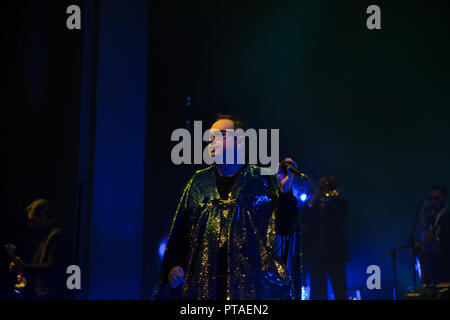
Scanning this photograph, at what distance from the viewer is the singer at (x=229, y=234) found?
102 inches

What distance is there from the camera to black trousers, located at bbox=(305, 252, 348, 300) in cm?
655

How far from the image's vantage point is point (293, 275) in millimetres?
2846

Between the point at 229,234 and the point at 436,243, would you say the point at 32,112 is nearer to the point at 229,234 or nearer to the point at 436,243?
the point at 229,234

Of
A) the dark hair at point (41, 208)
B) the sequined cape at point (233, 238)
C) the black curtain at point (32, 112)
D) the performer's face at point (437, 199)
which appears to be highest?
the black curtain at point (32, 112)

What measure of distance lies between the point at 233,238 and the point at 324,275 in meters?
4.54

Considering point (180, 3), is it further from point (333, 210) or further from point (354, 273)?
point (354, 273)

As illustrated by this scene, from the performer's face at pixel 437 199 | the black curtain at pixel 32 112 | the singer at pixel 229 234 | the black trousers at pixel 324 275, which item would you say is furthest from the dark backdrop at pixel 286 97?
the singer at pixel 229 234

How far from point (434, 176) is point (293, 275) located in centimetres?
612

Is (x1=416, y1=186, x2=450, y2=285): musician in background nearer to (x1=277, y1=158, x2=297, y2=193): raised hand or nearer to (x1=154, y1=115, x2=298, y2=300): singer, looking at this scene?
(x1=154, y1=115, x2=298, y2=300): singer

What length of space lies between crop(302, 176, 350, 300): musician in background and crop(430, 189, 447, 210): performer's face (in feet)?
4.22

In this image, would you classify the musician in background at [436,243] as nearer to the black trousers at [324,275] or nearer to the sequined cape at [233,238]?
the black trousers at [324,275]

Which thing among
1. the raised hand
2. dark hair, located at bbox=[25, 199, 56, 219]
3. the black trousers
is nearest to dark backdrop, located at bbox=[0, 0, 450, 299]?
dark hair, located at bbox=[25, 199, 56, 219]

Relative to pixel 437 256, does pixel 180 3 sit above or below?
above
